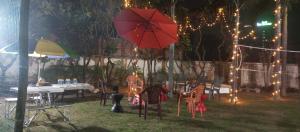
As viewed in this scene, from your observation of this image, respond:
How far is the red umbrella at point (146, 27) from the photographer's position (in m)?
10.2

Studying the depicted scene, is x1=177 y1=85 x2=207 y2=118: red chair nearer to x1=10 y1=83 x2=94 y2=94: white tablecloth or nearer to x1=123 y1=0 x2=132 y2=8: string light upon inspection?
x1=10 y1=83 x2=94 y2=94: white tablecloth

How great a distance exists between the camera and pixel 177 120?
9.98 m

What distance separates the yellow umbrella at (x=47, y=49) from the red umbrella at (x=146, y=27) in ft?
8.00

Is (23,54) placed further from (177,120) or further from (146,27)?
(177,120)

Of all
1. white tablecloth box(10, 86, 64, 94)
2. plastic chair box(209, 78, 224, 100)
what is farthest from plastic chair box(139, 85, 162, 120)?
plastic chair box(209, 78, 224, 100)

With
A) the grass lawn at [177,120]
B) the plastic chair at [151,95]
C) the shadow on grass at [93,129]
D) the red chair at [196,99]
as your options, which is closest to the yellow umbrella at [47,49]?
the grass lawn at [177,120]

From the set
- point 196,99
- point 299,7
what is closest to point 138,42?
point 196,99

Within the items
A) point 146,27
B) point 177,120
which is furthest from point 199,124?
point 146,27

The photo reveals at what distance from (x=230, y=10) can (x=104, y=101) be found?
936 cm

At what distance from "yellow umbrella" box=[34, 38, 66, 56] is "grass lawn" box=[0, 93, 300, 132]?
67.8 inches

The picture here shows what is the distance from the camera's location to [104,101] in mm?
12352

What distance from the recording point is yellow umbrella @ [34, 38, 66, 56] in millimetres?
11447

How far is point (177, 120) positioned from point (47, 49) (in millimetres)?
4441

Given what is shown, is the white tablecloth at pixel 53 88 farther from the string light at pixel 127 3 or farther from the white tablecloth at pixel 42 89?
the string light at pixel 127 3
